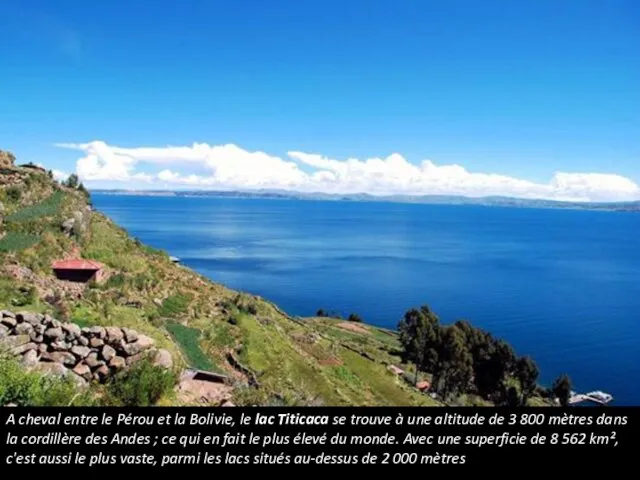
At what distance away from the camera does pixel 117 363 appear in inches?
588

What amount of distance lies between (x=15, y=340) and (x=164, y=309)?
14.1 meters

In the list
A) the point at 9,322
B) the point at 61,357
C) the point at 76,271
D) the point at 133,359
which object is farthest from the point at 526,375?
the point at 9,322

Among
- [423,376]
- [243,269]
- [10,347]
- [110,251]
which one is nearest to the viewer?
[10,347]

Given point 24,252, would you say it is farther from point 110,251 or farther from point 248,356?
point 248,356

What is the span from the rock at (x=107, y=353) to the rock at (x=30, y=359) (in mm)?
1817

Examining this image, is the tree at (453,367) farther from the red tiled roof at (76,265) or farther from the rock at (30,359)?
the rock at (30,359)

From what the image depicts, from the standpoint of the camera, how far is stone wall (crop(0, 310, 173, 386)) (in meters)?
14.3

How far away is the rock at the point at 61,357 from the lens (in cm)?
1455

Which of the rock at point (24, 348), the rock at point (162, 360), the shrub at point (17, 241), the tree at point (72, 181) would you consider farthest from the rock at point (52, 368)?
the tree at point (72, 181)
